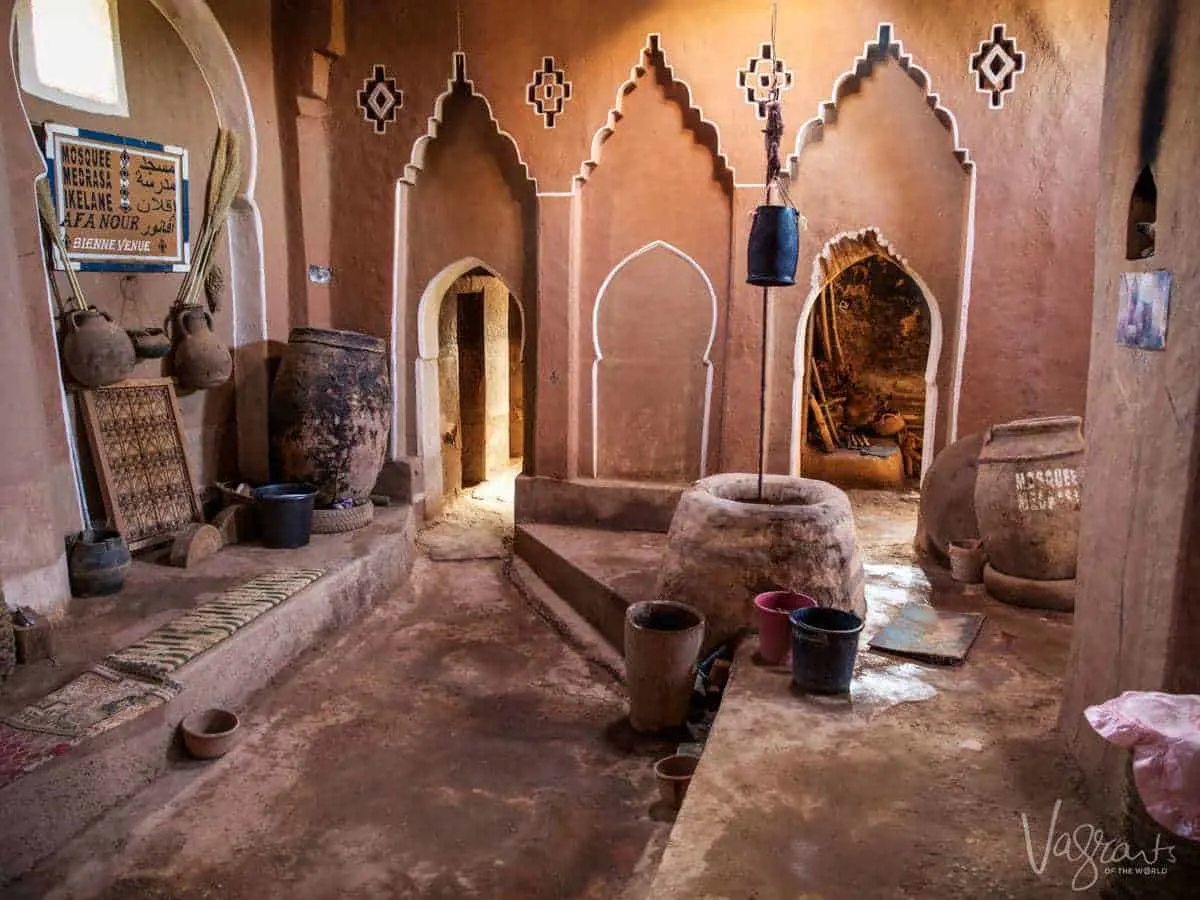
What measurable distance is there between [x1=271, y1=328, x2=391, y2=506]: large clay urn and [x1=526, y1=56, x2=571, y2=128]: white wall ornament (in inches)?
91.8

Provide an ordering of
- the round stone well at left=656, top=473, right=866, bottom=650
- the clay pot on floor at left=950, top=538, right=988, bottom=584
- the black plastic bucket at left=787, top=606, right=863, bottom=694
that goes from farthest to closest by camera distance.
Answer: the clay pot on floor at left=950, top=538, right=988, bottom=584 → the round stone well at left=656, top=473, right=866, bottom=650 → the black plastic bucket at left=787, top=606, right=863, bottom=694

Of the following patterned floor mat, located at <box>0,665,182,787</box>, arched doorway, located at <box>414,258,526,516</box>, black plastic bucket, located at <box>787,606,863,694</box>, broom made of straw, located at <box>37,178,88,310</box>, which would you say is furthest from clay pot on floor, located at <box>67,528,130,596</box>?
black plastic bucket, located at <box>787,606,863,694</box>

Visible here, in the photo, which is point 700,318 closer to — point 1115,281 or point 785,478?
point 785,478

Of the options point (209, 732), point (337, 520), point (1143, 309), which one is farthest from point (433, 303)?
point (1143, 309)

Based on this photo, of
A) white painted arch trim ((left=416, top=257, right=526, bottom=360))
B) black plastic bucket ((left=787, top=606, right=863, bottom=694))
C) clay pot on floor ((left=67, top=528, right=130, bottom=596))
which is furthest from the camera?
white painted arch trim ((left=416, top=257, right=526, bottom=360))

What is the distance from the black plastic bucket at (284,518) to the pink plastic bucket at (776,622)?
348 cm

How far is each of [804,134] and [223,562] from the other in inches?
204


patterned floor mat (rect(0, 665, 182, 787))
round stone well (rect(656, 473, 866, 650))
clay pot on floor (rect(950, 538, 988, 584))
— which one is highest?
round stone well (rect(656, 473, 866, 650))

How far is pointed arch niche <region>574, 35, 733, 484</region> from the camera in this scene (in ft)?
22.9

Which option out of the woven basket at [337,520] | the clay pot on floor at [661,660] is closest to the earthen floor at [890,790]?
the clay pot on floor at [661,660]

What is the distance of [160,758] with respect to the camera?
4074 millimetres

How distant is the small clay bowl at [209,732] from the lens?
4168mm

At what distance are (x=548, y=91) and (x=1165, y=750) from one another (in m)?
6.33

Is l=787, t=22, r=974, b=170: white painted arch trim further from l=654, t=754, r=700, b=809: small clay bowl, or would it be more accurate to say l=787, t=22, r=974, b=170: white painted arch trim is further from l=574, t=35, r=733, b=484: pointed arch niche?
l=654, t=754, r=700, b=809: small clay bowl
